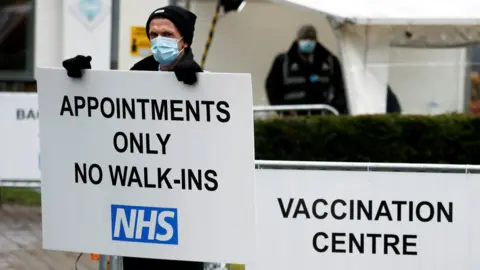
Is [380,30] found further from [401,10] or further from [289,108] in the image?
[289,108]

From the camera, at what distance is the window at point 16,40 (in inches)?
637

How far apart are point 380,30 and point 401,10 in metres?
0.36

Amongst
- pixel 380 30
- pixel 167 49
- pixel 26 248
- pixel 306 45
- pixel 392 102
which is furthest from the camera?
pixel 306 45

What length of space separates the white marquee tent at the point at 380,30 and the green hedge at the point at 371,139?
309 cm

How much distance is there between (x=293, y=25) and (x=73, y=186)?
408 inches

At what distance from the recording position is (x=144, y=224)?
5430 millimetres

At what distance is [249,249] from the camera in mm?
5273

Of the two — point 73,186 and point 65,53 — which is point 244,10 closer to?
point 65,53

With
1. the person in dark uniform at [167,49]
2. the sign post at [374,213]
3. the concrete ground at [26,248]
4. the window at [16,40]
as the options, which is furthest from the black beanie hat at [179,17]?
the window at [16,40]

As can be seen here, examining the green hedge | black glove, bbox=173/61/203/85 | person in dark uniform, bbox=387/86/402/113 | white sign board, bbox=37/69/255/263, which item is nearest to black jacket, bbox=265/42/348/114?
person in dark uniform, bbox=387/86/402/113

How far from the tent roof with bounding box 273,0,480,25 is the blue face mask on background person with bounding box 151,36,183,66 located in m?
7.83

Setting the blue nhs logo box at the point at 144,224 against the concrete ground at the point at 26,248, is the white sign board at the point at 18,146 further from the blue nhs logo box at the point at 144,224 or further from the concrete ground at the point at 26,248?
the blue nhs logo box at the point at 144,224

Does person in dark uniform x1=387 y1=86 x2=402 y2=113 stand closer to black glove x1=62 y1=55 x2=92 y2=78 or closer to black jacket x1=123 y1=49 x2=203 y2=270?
black jacket x1=123 y1=49 x2=203 y2=270

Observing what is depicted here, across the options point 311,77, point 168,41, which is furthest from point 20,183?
point 168,41
